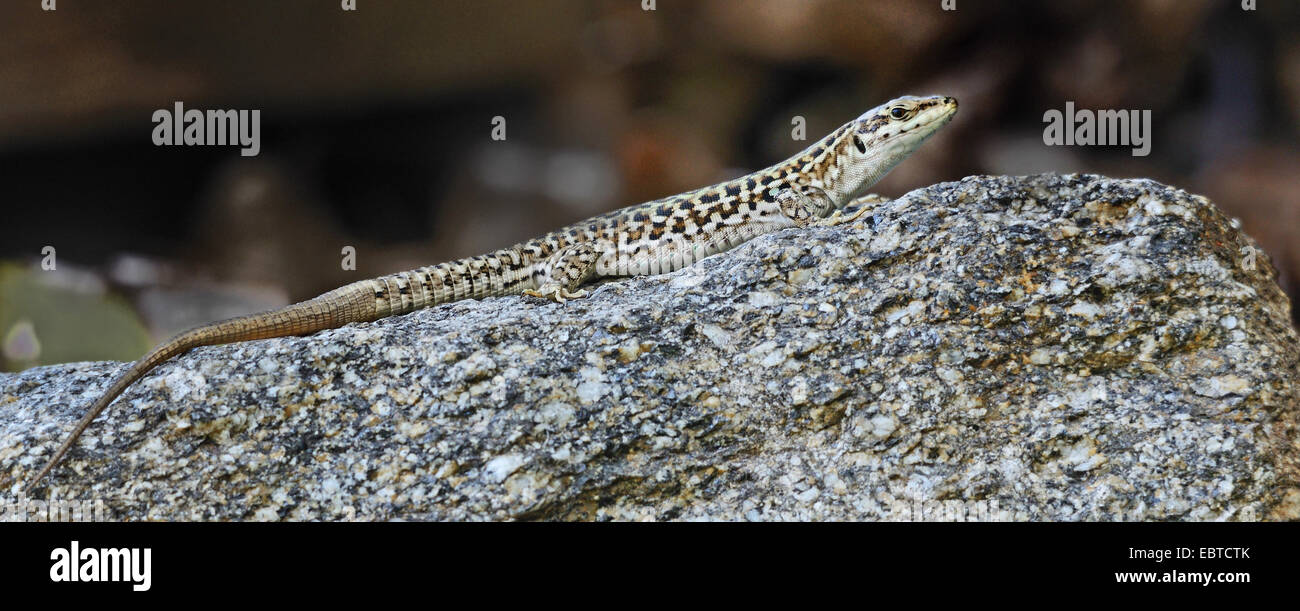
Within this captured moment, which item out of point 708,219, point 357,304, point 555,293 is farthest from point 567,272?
point 357,304

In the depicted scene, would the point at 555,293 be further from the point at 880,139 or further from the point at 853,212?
the point at 880,139

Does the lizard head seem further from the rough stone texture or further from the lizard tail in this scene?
the lizard tail

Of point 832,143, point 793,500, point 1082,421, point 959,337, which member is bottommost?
point 793,500

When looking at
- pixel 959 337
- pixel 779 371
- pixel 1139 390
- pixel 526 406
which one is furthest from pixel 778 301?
pixel 1139 390

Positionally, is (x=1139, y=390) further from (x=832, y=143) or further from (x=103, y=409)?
(x=103, y=409)

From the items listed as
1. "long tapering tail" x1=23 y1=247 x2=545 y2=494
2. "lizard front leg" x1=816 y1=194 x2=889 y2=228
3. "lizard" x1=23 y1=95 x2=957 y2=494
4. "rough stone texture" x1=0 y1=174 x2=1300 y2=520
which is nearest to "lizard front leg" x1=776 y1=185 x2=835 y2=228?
"lizard" x1=23 y1=95 x2=957 y2=494

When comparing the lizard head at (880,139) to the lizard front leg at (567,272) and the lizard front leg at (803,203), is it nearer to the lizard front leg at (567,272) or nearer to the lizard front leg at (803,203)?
the lizard front leg at (803,203)

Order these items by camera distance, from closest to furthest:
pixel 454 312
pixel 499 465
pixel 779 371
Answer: pixel 499 465 < pixel 779 371 < pixel 454 312
